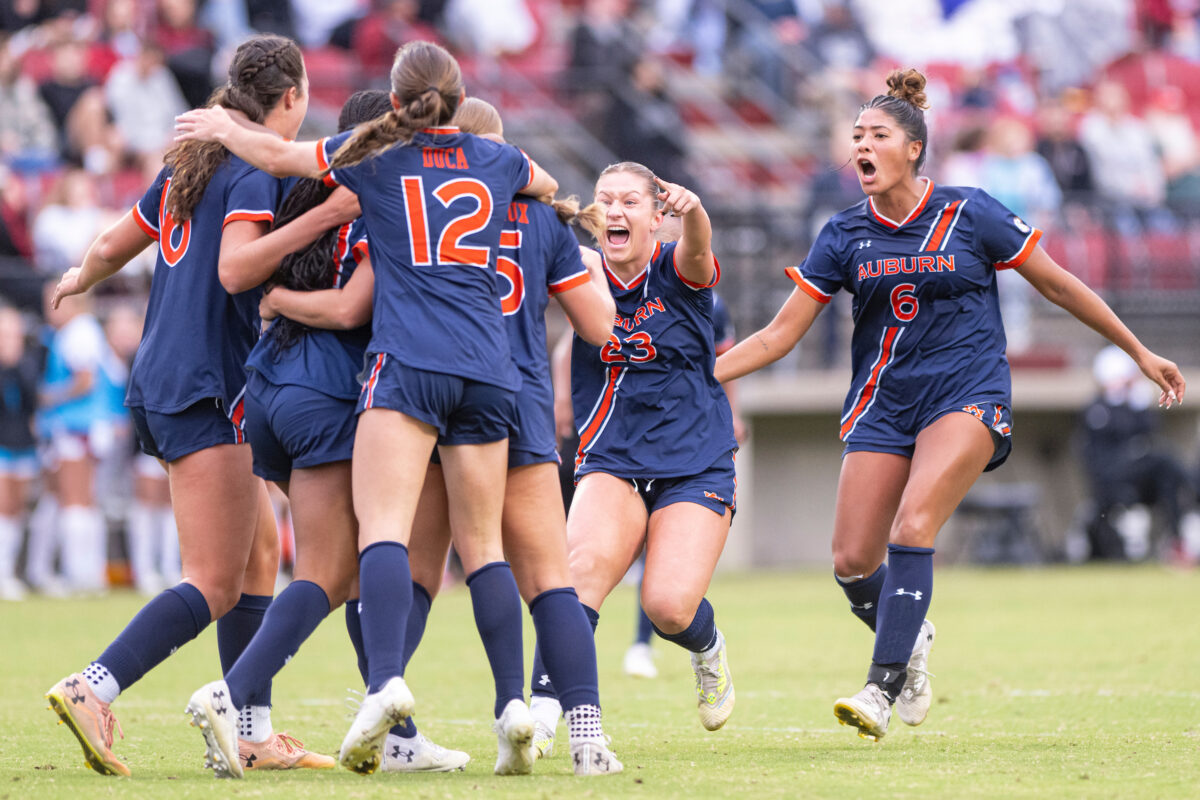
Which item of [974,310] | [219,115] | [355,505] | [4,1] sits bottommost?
[355,505]

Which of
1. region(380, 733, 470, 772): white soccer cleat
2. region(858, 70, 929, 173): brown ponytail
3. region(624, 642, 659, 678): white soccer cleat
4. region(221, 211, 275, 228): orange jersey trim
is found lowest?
region(624, 642, 659, 678): white soccer cleat

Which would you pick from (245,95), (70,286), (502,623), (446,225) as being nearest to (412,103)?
(446,225)

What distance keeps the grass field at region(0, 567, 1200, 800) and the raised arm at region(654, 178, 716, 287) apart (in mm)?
1684

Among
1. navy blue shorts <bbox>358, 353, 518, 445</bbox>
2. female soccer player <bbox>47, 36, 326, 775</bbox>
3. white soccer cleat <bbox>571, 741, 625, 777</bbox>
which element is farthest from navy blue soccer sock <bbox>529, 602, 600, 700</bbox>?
navy blue shorts <bbox>358, 353, 518, 445</bbox>

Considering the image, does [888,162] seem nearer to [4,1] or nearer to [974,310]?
[974,310]

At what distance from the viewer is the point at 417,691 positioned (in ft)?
25.4

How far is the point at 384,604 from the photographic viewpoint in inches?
176

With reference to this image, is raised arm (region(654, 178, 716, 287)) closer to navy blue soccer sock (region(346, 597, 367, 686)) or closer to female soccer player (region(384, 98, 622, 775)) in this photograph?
female soccer player (region(384, 98, 622, 775))

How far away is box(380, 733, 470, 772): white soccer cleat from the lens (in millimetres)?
4969

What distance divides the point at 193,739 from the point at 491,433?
2.08m

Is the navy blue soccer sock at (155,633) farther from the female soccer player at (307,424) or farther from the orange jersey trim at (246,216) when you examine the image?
the orange jersey trim at (246,216)

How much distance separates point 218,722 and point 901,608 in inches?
97.9

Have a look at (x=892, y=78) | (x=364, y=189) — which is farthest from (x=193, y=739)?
(x=892, y=78)

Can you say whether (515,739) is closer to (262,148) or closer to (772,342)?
(262,148)
